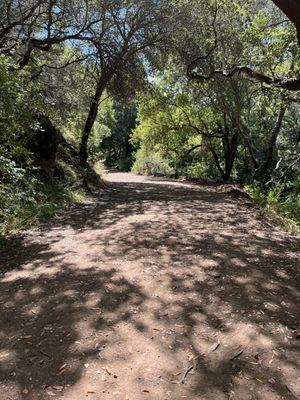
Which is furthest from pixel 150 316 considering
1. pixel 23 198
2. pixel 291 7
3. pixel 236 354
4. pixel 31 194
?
pixel 31 194

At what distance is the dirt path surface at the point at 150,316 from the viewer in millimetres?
2732

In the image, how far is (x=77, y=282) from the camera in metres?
4.46

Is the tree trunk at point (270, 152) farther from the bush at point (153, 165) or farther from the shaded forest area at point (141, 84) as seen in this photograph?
the bush at point (153, 165)

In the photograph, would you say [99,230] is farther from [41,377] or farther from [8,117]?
[41,377]

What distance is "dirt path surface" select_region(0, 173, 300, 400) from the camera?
108 inches

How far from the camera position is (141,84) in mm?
14695

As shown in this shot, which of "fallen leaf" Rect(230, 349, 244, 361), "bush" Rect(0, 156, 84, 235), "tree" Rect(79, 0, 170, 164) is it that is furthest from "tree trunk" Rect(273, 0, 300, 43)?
"tree" Rect(79, 0, 170, 164)

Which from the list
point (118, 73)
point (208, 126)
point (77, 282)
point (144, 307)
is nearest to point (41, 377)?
point (144, 307)

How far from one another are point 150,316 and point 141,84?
12.4m

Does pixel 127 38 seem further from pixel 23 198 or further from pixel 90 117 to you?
pixel 23 198

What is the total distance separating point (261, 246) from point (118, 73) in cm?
999

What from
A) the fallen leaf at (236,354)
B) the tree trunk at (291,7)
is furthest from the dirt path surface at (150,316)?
the tree trunk at (291,7)

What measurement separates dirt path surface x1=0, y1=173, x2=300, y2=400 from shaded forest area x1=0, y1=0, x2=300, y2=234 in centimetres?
203

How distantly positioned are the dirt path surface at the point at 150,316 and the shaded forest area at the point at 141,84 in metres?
2.03
